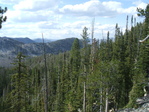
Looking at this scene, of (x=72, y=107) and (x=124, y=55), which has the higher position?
(x=124, y=55)

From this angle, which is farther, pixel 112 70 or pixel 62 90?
pixel 62 90

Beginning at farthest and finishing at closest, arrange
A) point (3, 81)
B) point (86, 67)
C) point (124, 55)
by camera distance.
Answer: point (3, 81)
point (124, 55)
point (86, 67)

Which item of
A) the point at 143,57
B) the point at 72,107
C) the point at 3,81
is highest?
the point at 143,57

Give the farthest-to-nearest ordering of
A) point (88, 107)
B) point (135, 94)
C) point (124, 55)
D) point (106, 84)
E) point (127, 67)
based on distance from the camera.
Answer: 1. point (124, 55)
2. point (127, 67)
3. point (88, 107)
4. point (106, 84)
5. point (135, 94)

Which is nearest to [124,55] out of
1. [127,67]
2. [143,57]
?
[127,67]

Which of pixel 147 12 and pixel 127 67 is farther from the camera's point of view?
pixel 127 67

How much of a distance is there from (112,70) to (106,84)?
1809 mm

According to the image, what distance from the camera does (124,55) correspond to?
38375mm

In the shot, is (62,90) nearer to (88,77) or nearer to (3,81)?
(88,77)

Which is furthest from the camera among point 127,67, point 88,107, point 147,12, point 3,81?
point 3,81

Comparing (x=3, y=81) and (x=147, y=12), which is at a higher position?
(x=147, y=12)

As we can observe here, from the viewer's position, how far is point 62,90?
46.9 metres

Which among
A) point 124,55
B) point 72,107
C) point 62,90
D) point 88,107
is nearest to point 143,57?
point 124,55

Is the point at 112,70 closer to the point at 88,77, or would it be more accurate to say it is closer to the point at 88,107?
the point at 88,77
